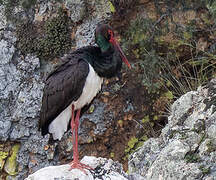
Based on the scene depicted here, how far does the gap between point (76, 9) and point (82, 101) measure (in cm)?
224

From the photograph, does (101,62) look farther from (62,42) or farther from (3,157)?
(3,157)

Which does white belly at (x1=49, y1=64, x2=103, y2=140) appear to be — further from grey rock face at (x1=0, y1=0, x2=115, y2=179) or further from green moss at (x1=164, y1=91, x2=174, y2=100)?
green moss at (x1=164, y1=91, x2=174, y2=100)

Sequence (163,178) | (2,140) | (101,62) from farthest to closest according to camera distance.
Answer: (2,140) → (101,62) → (163,178)

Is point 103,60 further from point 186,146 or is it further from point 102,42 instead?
point 186,146

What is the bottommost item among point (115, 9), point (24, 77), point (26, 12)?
point (24, 77)

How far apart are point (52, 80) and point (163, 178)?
1.34 meters

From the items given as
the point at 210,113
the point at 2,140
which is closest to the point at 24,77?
the point at 2,140

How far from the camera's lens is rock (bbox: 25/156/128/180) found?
11.6ft

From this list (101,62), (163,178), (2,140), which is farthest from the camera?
(2,140)

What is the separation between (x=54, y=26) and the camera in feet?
19.7

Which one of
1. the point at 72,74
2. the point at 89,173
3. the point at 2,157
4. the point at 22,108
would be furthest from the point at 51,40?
the point at 89,173

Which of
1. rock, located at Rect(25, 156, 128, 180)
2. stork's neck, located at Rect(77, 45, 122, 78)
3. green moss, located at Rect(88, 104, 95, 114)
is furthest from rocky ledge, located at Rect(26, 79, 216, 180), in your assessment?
green moss, located at Rect(88, 104, 95, 114)

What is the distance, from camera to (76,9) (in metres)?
5.96

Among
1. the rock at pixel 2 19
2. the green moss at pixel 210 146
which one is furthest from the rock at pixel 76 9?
the green moss at pixel 210 146
